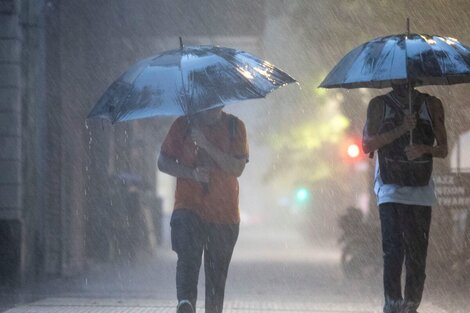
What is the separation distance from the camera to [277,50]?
71.5 feet

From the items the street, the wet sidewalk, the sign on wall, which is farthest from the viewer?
the sign on wall

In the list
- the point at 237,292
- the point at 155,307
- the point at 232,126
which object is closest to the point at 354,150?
the point at 237,292

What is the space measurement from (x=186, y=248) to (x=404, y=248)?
1.35 meters

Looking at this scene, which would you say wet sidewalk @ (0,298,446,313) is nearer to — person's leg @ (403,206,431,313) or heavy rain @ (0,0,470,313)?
heavy rain @ (0,0,470,313)

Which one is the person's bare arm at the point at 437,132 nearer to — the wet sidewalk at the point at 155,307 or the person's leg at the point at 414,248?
the person's leg at the point at 414,248

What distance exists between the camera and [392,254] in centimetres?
584

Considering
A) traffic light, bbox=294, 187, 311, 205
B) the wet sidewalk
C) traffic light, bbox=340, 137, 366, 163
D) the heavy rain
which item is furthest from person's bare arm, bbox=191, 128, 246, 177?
traffic light, bbox=294, 187, 311, 205

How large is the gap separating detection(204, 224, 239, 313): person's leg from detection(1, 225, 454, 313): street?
8.65 feet

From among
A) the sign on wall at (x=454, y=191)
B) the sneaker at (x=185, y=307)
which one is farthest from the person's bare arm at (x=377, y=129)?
the sign on wall at (x=454, y=191)

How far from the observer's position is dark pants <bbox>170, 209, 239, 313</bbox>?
5.62 meters

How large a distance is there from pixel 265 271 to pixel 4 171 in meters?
4.73

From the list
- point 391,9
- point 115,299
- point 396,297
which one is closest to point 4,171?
point 115,299

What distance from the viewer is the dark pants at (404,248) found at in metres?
5.80

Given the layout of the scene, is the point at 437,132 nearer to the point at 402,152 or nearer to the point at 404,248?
the point at 402,152
